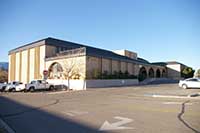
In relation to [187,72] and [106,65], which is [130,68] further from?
[187,72]

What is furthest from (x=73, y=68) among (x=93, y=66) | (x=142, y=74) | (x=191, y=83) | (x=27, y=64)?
(x=142, y=74)

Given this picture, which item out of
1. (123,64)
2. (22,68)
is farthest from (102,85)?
(22,68)

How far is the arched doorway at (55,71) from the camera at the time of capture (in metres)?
42.4

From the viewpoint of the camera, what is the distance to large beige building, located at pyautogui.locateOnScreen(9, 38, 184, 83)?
38.7m

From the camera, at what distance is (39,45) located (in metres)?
46.8

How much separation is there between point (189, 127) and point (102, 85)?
103 ft

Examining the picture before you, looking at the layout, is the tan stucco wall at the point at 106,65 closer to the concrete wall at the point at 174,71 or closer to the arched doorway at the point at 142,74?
the arched doorway at the point at 142,74

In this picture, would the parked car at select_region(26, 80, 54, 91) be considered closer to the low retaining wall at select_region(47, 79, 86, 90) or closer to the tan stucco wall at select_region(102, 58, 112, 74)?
the low retaining wall at select_region(47, 79, 86, 90)

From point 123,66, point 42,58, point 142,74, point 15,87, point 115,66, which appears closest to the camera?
point 15,87

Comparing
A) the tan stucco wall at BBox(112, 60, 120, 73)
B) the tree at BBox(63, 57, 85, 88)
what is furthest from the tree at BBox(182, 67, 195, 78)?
the tree at BBox(63, 57, 85, 88)

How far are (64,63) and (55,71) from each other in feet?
12.5

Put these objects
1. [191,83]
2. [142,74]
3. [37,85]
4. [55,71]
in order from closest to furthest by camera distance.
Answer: [191,83]
[37,85]
[55,71]
[142,74]

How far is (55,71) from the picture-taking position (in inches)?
1715

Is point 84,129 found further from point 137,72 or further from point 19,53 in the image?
point 19,53
